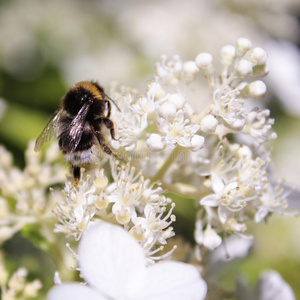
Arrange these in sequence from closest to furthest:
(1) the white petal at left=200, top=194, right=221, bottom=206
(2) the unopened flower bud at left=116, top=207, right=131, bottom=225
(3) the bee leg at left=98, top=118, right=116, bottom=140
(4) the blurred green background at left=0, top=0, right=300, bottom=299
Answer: (2) the unopened flower bud at left=116, top=207, right=131, bottom=225 → (1) the white petal at left=200, top=194, right=221, bottom=206 → (3) the bee leg at left=98, top=118, right=116, bottom=140 → (4) the blurred green background at left=0, top=0, right=300, bottom=299

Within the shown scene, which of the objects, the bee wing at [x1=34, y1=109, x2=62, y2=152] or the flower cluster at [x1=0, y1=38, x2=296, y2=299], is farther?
the bee wing at [x1=34, y1=109, x2=62, y2=152]

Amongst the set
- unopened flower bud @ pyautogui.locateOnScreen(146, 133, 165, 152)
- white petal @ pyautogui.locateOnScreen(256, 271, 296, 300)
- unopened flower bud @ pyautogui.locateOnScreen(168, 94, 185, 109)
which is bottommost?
white petal @ pyautogui.locateOnScreen(256, 271, 296, 300)

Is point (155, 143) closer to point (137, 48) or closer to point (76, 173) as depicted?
point (76, 173)

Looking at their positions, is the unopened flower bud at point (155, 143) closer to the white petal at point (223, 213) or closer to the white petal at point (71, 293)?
the white petal at point (223, 213)

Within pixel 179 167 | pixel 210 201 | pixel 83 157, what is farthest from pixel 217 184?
pixel 83 157

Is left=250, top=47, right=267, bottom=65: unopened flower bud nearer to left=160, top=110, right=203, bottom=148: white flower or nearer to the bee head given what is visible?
left=160, top=110, right=203, bottom=148: white flower

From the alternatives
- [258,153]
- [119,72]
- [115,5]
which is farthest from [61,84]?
[258,153]

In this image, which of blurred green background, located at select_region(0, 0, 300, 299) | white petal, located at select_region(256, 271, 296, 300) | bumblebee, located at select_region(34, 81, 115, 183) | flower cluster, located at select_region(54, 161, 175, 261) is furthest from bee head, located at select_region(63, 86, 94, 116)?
blurred green background, located at select_region(0, 0, 300, 299)
